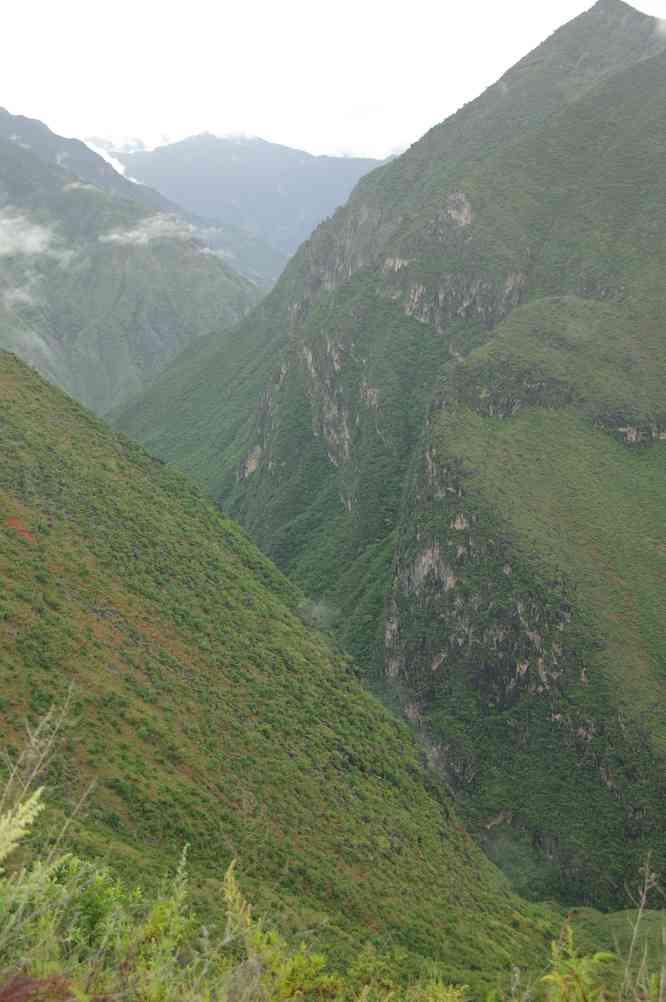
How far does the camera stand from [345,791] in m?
44.9

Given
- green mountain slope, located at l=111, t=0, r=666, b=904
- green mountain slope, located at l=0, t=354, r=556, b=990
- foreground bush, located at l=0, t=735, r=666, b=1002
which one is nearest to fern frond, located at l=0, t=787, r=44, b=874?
foreground bush, located at l=0, t=735, r=666, b=1002

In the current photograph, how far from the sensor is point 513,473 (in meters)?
94.2

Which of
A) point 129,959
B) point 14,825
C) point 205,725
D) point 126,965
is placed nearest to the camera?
point 14,825

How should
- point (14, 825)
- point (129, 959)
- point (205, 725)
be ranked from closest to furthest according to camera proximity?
point (14, 825) < point (129, 959) < point (205, 725)

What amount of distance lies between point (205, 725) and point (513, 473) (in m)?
60.6

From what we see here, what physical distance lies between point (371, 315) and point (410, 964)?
131789 millimetres

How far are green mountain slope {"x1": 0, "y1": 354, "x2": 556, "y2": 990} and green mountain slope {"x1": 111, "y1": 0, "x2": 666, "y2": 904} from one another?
23111mm

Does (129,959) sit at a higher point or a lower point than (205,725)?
higher

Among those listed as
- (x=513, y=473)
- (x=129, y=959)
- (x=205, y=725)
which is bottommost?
(x=205, y=725)

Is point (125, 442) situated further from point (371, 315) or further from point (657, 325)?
point (371, 315)

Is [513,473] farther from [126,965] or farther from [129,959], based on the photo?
[126,965]

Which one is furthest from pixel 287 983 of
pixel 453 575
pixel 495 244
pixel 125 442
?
pixel 495 244

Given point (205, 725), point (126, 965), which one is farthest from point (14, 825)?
point (205, 725)

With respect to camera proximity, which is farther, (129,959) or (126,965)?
(129,959)
